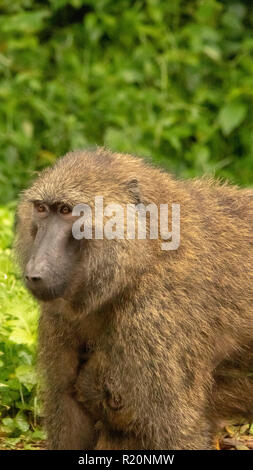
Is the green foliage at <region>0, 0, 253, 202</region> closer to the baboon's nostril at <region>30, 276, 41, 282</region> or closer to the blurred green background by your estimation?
the blurred green background

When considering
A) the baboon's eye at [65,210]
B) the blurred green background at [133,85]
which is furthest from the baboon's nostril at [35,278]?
the blurred green background at [133,85]

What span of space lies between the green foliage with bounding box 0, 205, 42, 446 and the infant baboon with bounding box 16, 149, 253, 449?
437mm

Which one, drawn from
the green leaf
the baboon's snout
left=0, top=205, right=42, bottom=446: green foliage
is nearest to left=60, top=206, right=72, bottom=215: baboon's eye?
the baboon's snout

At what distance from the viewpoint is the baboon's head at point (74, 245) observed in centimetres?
367

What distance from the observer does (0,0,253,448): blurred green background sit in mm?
8266

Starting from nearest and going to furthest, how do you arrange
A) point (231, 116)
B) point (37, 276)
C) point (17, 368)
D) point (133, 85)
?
point (37, 276), point (17, 368), point (231, 116), point (133, 85)

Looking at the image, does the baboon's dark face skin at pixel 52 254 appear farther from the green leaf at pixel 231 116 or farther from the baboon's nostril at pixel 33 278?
the green leaf at pixel 231 116

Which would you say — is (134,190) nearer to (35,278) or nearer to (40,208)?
(40,208)

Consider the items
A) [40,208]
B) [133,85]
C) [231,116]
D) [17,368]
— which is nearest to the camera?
[40,208]

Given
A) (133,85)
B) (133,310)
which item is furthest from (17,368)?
(133,85)

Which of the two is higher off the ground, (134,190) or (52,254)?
(134,190)

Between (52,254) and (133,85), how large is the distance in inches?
199

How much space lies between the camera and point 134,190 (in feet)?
12.8

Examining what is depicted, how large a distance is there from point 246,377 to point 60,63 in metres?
5.10
